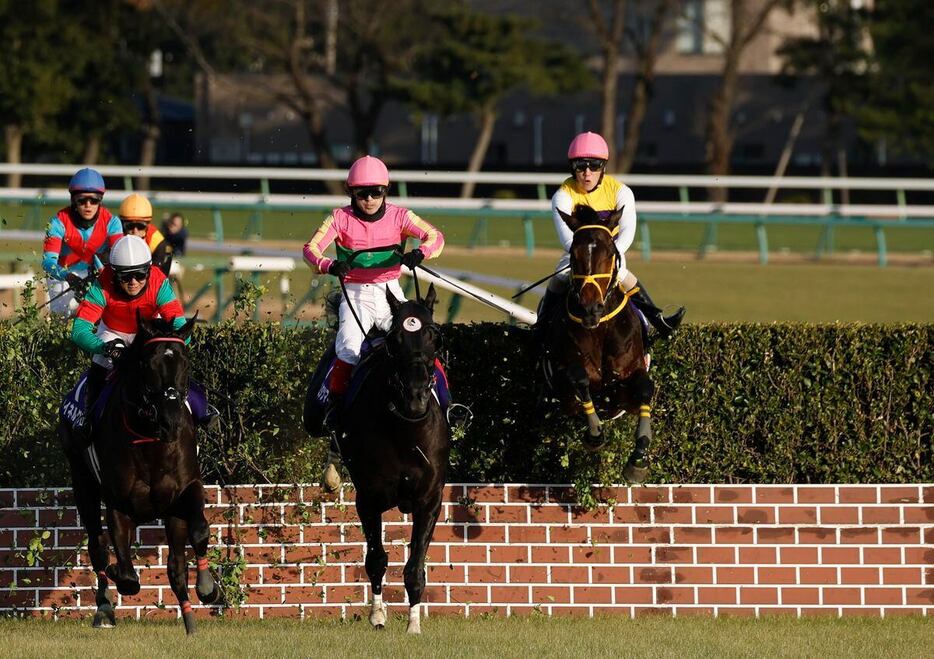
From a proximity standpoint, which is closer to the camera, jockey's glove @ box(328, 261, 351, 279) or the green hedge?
jockey's glove @ box(328, 261, 351, 279)

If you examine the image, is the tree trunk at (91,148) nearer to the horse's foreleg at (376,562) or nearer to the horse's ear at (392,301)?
the horse's foreleg at (376,562)

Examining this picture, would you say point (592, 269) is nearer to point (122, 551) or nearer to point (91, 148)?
point (122, 551)

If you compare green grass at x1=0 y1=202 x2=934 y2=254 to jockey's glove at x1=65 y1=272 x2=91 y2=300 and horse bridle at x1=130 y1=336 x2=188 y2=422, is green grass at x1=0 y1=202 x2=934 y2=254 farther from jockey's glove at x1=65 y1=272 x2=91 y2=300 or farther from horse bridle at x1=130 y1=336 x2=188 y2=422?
horse bridle at x1=130 y1=336 x2=188 y2=422

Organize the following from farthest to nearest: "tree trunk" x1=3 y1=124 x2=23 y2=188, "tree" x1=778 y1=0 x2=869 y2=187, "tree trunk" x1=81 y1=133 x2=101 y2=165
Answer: "tree trunk" x1=81 y1=133 x2=101 y2=165 → "tree" x1=778 y1=0 x2=869 y2=187 → "tree trunk" x1=3 y1=124 x2=23 y2=188

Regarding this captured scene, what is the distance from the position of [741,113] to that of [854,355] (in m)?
50.3

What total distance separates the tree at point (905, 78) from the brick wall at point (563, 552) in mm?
38215

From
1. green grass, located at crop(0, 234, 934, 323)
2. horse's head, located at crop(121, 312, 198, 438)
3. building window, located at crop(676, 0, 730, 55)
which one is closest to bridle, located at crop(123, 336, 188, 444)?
horse's head, located at crop(121, 312, 198, 438)

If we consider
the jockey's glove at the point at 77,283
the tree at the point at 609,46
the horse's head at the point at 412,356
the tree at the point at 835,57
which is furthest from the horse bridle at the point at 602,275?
the tree at the point at 835,57

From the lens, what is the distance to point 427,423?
29.0ft

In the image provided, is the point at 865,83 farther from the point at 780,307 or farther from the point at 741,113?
the point at 780,307

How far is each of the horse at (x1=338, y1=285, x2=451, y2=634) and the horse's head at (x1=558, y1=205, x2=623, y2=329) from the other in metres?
0.80

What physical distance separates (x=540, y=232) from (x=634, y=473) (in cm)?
2262

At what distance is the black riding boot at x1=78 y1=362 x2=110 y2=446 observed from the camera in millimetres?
9125

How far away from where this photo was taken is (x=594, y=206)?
32.5 ft
